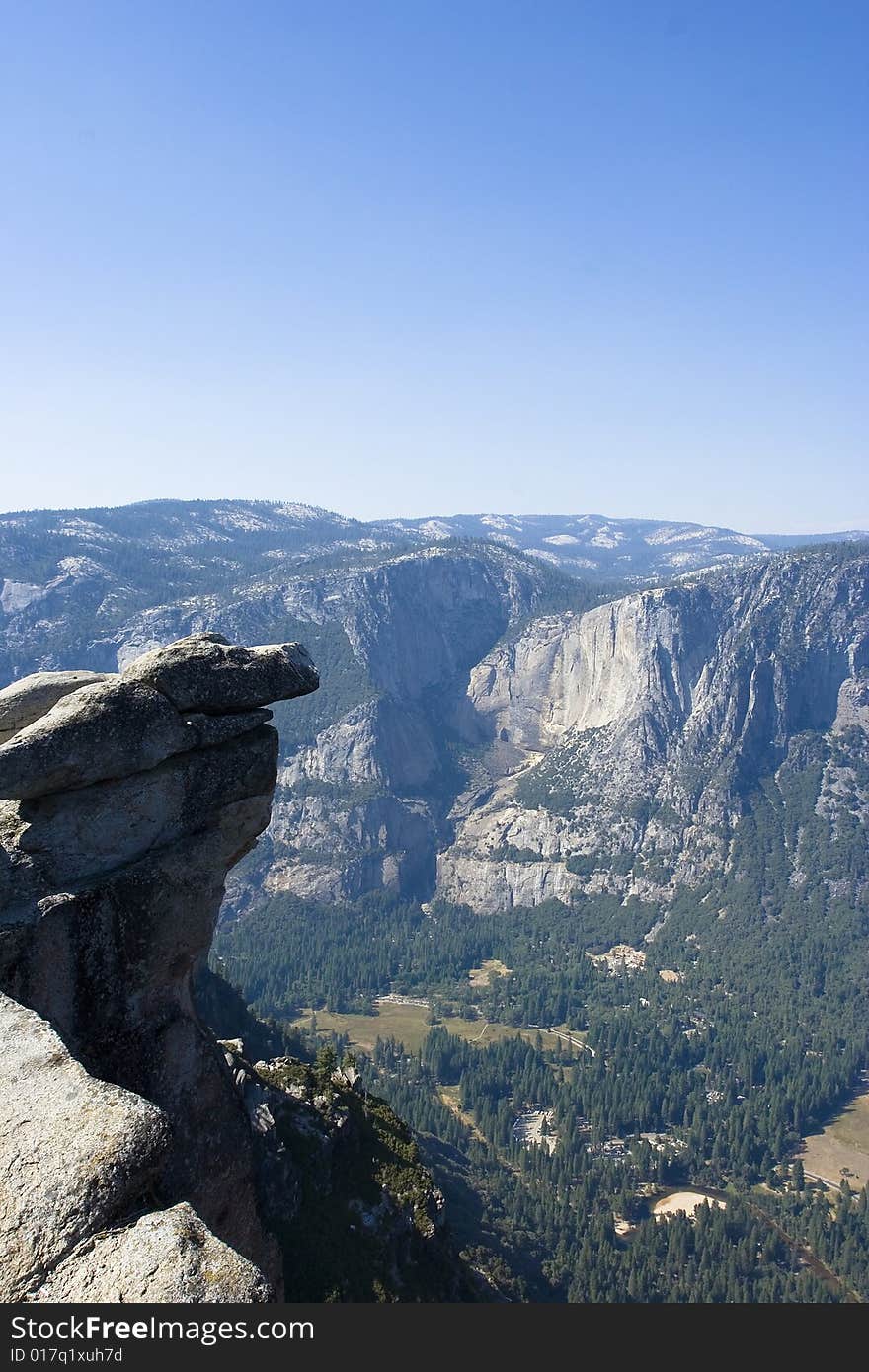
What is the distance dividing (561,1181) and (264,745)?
393 feet

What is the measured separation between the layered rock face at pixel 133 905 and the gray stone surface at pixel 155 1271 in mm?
1161

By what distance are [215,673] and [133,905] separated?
726 centimetres

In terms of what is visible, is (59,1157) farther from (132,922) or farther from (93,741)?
(93,741)

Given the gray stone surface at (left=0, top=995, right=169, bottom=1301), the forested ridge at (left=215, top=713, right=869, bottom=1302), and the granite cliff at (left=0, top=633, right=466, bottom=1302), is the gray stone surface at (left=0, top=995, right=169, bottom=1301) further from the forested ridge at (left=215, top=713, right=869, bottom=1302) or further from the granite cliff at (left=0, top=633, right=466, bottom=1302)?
the forested ridge at (left=215, top=713, right=869, bottom=1302)

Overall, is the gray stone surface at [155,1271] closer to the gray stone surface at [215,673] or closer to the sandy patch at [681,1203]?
the gray stone surface at [215,673]

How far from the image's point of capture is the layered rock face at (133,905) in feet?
55.8

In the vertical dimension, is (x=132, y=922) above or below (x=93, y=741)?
below

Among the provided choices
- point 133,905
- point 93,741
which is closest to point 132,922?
point 133,905

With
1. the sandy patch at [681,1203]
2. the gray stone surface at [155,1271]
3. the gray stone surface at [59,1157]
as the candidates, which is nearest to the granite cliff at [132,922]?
the gray stone surface at [59,1157]

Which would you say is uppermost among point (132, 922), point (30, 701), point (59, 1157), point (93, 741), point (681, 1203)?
point (30, 701)

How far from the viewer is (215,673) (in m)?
28.1

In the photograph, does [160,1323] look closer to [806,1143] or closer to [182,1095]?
[182,1095]

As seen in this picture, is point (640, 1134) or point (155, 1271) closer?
point (155, 1271)

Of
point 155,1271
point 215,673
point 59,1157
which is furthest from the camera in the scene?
point 215,673
